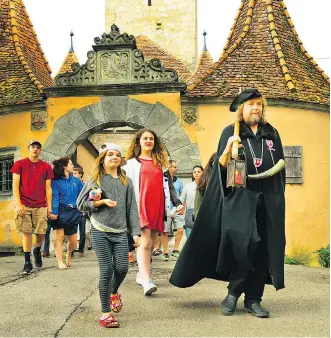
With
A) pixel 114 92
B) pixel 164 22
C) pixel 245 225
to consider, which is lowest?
pixel 245 225

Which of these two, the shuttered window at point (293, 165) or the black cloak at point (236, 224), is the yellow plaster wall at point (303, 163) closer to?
the shuttered window at point (293, 165)

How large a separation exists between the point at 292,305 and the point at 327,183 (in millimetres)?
9102

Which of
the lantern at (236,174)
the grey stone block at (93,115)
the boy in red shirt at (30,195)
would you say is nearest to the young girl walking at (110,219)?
the lantern at (236,174)

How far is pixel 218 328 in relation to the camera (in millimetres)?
5797

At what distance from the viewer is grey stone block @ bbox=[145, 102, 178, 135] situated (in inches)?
615

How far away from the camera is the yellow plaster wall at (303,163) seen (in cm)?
1541

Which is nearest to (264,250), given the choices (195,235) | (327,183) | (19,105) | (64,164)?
(195,235)

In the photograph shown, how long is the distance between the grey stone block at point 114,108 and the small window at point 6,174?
2.37m

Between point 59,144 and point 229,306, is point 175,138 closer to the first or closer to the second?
point 59,144

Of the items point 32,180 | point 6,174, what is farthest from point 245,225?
point 6,174

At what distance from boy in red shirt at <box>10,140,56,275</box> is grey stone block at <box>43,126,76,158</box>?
228 inches

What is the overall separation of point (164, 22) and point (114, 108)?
1753cm

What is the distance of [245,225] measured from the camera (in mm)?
6227

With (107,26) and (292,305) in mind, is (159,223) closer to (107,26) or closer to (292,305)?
(292,305)
